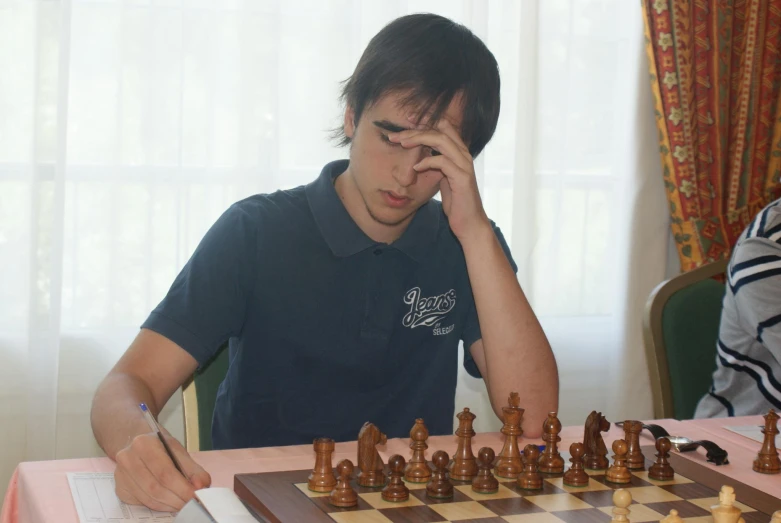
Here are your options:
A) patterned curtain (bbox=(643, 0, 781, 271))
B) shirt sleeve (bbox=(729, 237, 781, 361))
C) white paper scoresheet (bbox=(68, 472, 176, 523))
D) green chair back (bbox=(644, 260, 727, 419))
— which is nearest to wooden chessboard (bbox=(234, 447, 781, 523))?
white paper scoresheet (bbox=(68, 472, 176, 523))

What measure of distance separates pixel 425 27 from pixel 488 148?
1.42m

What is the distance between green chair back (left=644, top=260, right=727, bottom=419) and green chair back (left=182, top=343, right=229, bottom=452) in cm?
104

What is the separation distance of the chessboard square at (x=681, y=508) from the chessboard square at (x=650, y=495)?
13 mm

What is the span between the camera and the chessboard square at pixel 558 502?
1.18 meters

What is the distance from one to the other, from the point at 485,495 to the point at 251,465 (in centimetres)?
36

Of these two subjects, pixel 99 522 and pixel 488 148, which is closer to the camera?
pixel 99 522

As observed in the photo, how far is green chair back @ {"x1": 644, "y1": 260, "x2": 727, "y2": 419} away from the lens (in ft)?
7.51

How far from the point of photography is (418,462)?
1257mm

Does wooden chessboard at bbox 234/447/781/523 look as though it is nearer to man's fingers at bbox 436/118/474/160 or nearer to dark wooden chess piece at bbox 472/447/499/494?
dark wooden chess piece at bbox 472/447/499/494

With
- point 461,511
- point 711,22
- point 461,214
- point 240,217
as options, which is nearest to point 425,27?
point 461,214

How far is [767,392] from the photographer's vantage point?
2.14 m

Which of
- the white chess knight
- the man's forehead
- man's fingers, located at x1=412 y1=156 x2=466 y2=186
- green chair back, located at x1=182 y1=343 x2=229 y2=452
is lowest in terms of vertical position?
green chair back, located at x1=182 y1=343 x2=229 y2=452

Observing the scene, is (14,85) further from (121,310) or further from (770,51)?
(770,51)

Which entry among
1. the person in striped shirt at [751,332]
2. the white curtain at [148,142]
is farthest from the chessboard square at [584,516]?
the white curtain at [148,142]
